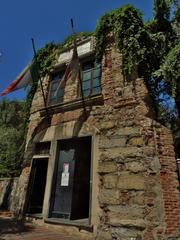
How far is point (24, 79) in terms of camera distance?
8.86 metres

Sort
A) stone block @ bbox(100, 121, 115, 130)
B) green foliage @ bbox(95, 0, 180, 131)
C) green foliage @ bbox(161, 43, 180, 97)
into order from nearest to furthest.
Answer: green foliage @ bbox(161, 43, 180, 97) < stone block @ bbox(100, 121, 115, 130) < green foliage @ bbox(95, 0, 180, 131)

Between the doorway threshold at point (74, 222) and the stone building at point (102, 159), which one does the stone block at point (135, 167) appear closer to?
the stone building at point (102, 159)

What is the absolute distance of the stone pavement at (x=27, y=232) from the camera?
5.86 meters

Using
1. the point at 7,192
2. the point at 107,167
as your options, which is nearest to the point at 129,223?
the point at 107,167

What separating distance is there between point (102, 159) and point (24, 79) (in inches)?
185

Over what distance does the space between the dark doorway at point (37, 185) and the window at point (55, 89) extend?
2477mm

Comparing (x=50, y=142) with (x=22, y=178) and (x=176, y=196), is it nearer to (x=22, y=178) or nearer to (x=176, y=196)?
(x=22, y=178)

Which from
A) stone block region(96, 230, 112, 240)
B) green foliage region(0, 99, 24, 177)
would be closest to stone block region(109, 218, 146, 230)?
stone block region(96, 230, 112, 240)

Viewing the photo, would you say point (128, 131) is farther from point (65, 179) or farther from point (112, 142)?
point (65, 179)

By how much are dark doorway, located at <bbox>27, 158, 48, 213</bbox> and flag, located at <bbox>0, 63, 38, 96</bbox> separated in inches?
118

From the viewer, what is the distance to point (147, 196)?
556 centimetres

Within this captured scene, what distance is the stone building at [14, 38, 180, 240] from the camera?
5582 mm

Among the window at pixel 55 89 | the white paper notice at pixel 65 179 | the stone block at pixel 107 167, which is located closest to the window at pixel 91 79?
the window at pixel 55 89

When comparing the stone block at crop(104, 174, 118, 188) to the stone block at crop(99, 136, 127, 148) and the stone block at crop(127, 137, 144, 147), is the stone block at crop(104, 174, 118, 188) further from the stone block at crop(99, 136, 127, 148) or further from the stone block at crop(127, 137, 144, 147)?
the stone block at crop(127, 137, 144, 147)
